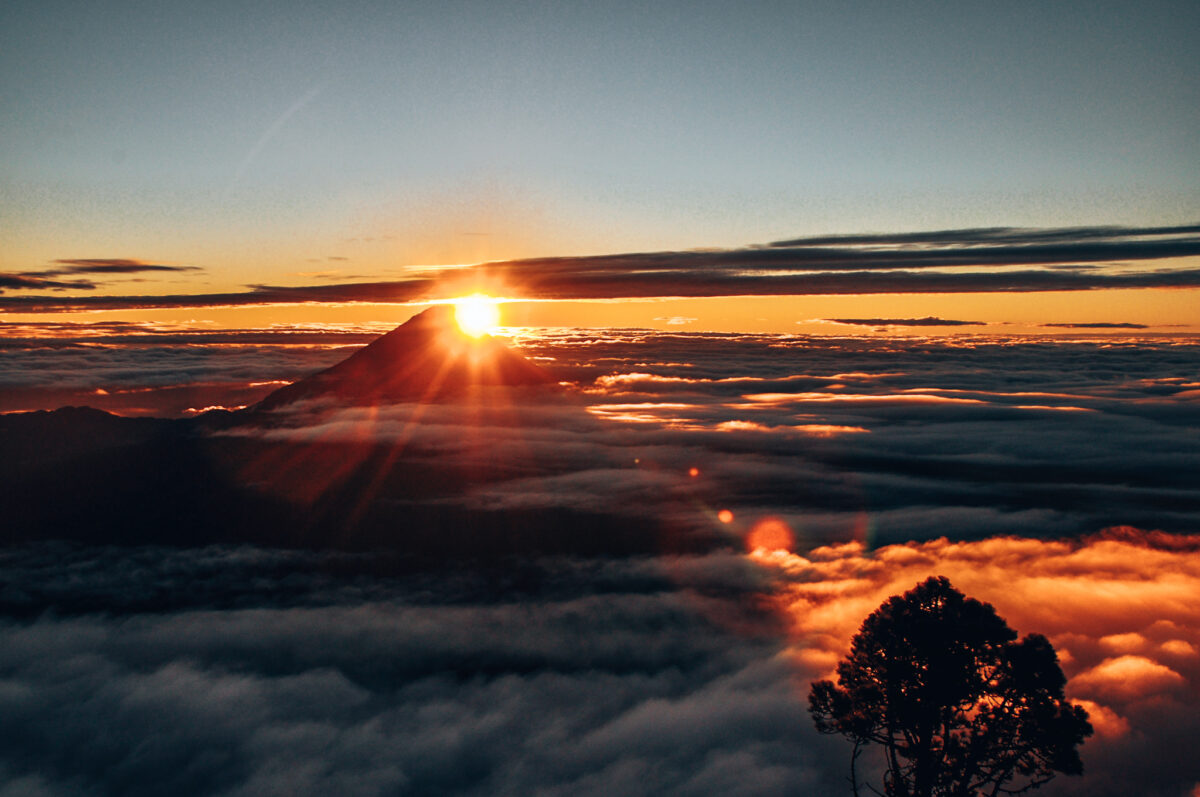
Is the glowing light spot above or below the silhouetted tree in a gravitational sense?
below

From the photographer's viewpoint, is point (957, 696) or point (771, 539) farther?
point (771, 539)

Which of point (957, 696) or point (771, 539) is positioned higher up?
point (957, 696)

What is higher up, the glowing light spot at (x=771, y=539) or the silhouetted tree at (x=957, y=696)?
the silhouetted tree at (x=957, y=696)

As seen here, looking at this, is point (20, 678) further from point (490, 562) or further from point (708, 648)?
point (708, 648)

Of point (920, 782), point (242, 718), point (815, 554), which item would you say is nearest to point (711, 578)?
point (815, 554)

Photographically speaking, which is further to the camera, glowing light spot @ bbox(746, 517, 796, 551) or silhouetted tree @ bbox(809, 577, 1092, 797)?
glowing light spot @ bbox(746, 517, 796, 551)
